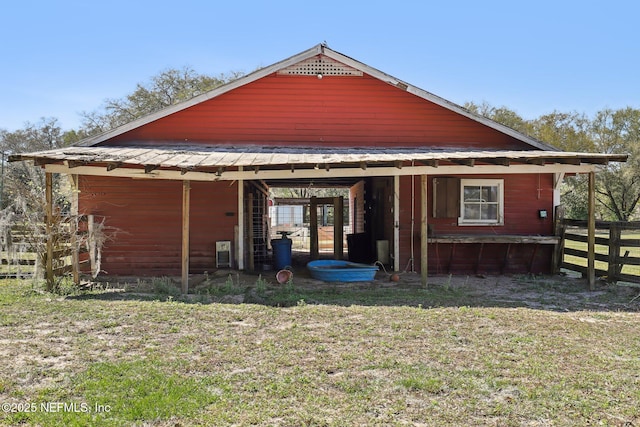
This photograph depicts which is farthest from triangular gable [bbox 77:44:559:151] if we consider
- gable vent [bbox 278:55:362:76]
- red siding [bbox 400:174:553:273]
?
red siding [bbox 400:174:553:273]

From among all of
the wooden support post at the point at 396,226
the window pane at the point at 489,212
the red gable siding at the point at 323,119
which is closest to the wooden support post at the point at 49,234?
the red gable siding at the point at 323,119

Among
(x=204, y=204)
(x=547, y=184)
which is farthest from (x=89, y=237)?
(x=547, y=184)

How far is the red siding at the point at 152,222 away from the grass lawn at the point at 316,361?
10.3ft

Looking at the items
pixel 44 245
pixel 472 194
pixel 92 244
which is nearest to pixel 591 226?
pixel 472 194

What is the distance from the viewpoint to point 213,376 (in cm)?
442

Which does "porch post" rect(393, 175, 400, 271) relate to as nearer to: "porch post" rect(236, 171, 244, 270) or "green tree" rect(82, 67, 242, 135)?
"porch post" rect(236, 171, 244, 270)

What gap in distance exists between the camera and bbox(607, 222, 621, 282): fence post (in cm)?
965

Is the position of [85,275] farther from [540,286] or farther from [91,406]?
[540,286]

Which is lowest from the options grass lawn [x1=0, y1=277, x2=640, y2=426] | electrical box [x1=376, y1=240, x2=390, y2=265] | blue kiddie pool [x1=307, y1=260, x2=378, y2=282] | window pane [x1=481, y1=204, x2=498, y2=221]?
grass lawn [x1=0, y1=277, x2=640, y2=426]

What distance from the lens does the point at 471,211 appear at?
466 inches

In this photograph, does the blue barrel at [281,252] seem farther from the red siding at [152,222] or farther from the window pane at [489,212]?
the window pane at [489,212]

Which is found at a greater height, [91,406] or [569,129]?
[569,129]

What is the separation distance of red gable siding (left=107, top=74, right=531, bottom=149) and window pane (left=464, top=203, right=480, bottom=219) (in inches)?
58.9

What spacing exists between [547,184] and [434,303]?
6214 mm
